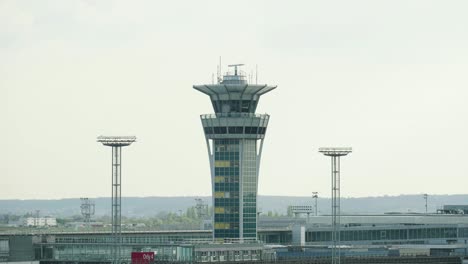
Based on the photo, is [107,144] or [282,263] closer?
[107,144]

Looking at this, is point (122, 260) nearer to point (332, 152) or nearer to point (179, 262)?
point (179, 262)

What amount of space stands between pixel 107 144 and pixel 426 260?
5929 cm

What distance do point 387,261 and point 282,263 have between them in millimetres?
16062

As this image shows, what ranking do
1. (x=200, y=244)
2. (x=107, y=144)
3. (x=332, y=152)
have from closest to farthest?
(x=107, y=144) → (x=332, y=152) → (x=200, y=244)

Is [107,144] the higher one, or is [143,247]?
[107,144]

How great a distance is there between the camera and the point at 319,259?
195 m

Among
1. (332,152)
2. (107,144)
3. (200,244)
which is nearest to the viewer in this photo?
(107,144)

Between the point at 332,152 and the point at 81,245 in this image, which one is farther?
the point at 81,245

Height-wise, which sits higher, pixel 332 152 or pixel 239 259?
pixel 332 152

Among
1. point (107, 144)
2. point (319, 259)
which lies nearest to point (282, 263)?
point (319, 259)

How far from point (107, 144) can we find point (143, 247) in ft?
114

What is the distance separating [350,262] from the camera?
194 metres

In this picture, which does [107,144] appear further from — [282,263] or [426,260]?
[426,260]

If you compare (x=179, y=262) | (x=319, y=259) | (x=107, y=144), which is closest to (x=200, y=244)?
(x=179, y=262)
